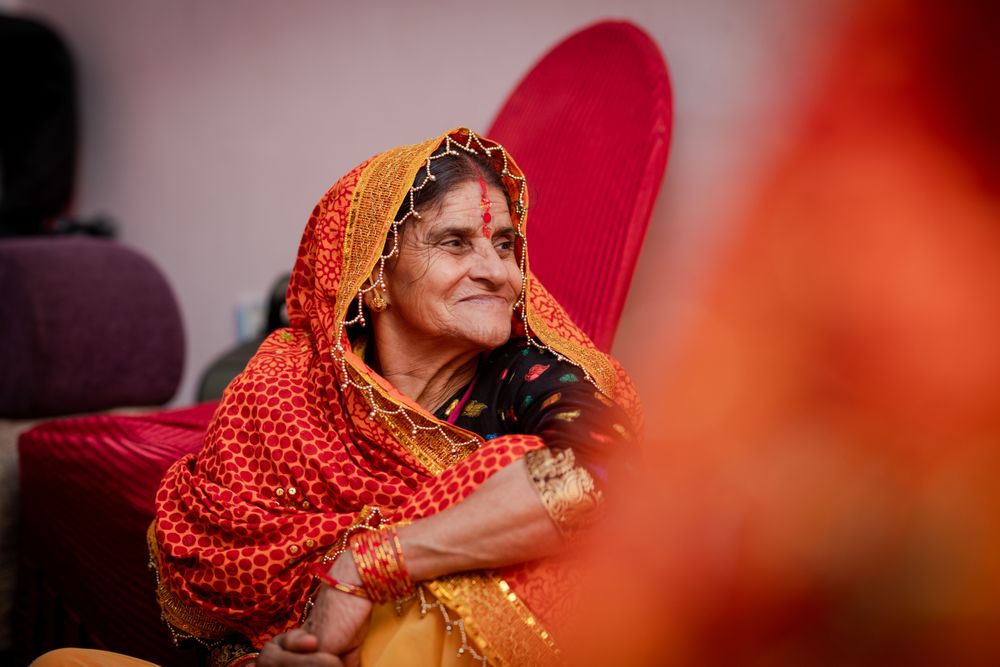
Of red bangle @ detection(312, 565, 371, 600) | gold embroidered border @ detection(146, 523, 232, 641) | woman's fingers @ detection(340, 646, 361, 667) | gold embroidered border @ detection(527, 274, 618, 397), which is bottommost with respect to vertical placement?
gold embroidered border @ detection(146, 523, 232, 641)

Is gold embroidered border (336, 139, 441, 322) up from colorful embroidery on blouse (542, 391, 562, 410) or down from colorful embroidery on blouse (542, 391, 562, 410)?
up

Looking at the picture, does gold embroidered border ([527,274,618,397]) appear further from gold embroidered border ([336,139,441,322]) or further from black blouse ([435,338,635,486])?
gold embroidered border ([336,139,441,322])

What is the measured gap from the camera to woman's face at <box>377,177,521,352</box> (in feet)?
3.64

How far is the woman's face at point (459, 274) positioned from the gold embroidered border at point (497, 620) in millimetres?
295

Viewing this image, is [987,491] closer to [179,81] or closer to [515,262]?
[515,262]

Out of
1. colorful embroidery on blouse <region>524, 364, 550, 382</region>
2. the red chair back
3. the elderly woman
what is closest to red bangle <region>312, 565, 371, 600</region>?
the elderly woman

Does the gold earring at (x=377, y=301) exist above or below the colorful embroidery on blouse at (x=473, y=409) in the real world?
above

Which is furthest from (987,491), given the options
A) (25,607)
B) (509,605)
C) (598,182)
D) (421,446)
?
(25,607)

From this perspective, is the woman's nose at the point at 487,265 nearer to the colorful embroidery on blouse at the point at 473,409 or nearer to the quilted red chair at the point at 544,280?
the colorful embroidery on blouse at the point at 473,409

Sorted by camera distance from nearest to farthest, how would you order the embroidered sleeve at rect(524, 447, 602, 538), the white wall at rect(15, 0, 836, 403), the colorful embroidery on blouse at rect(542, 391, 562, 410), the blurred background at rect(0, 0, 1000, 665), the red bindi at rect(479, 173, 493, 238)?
the blurred background at rect(0, 0, 1000, 665) < the embroidered sleeve at rect(524, 447, 602, 538) < the colorful embroidery on blouse at rect(542, 391, 562, 410) < the red bindi at rect(479, 173, 493, 238) < the white wall at rect(15, 0, 836, 403)

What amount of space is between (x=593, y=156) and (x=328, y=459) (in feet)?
2.54

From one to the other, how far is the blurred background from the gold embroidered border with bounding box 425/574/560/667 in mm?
63

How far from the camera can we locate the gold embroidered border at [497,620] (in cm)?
91

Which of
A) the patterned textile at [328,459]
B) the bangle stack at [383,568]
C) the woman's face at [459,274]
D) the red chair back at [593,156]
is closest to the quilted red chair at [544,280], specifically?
the red chair back at [593,156]
